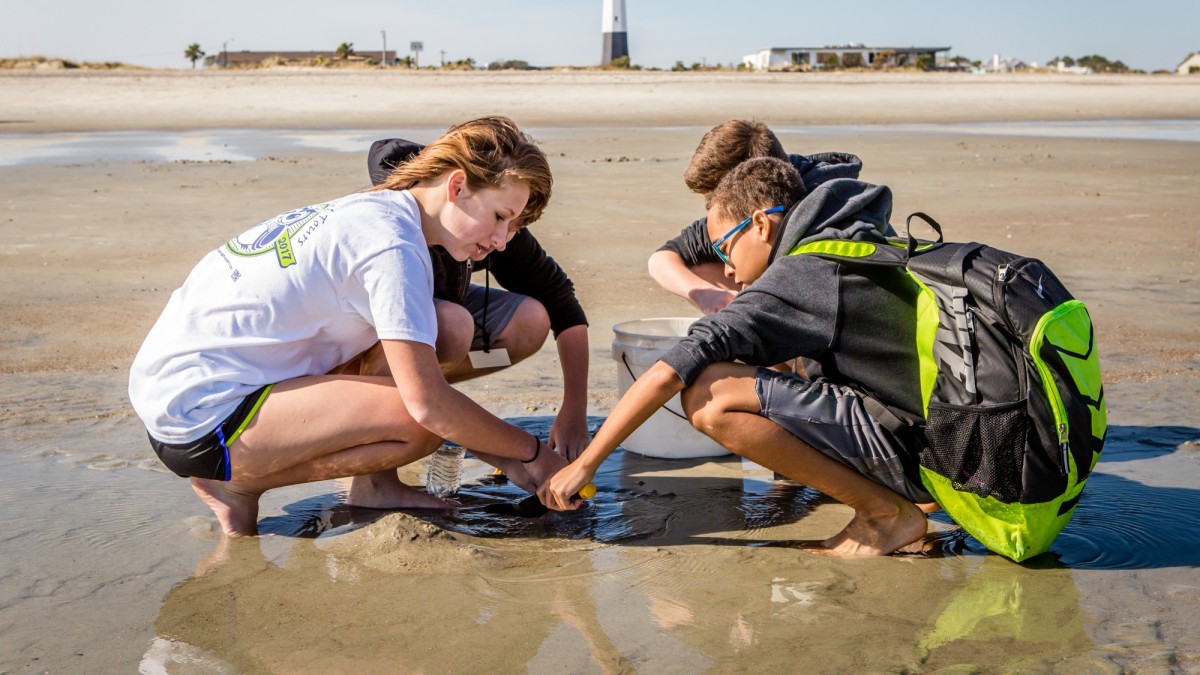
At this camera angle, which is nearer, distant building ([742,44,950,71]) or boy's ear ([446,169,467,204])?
boy's ear ([446,169,467,204])

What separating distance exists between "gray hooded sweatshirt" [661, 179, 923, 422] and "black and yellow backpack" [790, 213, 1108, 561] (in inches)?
2.1

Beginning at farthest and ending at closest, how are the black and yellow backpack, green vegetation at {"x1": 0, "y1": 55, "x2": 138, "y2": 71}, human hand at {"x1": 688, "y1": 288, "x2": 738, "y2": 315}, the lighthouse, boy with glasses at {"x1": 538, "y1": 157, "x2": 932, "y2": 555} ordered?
the lighthouse < green vegetation at {"x1": 0, "y1": 55, "x2": 138, "y2": 71} < human hand at {"x1": 688, "y1": 288, "x2": 738, "y2": 315} < boy with glasses at {"x1": 538, "y1": 157, "x2": 932, "y2": 555} < the black and yellow backpack

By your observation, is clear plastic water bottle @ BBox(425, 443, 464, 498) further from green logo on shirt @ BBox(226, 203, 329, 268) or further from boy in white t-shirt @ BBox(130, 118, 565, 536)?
green logo on shirt @ BBox(226, 203, 329, 268)

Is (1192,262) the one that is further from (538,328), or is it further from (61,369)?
(61,369)

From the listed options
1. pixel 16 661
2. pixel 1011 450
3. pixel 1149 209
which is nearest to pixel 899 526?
pixel 1011 450

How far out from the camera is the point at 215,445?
293 cm

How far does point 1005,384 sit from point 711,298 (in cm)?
151

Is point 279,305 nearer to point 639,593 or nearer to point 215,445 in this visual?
point 215,445

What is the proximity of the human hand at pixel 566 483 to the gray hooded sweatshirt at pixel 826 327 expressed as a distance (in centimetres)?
38

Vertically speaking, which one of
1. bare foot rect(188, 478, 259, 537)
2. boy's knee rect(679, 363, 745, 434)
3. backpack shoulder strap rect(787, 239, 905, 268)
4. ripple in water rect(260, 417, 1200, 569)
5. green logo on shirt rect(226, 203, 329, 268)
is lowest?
ripple in water rect(260, 417, 1200, 569)

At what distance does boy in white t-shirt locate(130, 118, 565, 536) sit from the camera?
9.15 ft

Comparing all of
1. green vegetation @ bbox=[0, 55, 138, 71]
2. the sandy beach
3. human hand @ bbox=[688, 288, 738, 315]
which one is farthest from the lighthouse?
human hand @ bbox=[688, 288, 738, 315]

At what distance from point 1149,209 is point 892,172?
3.42 m

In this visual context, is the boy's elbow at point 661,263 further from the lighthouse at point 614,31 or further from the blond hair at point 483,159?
the lighthouse at point 614,31
